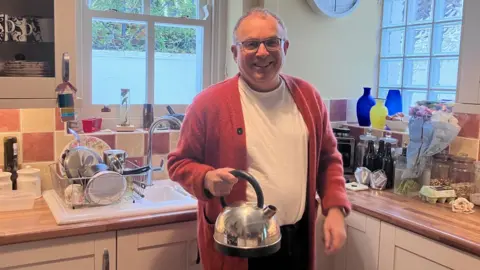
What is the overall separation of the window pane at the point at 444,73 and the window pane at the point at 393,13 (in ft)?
1.14

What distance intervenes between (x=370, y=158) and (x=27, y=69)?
5.40 feet

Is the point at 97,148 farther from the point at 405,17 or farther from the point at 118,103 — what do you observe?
the point at 405,17

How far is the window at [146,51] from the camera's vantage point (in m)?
2.45

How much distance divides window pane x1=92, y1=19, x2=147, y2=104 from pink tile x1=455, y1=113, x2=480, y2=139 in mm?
1568

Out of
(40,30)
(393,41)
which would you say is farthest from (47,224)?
(393,41)

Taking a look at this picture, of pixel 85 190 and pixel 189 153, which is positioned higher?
pixel 189 153

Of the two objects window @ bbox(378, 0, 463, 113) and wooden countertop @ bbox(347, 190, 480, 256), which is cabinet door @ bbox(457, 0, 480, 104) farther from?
window @ bbox(378, 0, 463, 113)

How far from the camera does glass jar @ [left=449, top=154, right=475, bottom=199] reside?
218cm

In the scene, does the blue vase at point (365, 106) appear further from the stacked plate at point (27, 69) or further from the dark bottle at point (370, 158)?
the stacked plate at point (27, 69)

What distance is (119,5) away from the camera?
2.48 metres

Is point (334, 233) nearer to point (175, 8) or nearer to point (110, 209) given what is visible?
point (110, 209)

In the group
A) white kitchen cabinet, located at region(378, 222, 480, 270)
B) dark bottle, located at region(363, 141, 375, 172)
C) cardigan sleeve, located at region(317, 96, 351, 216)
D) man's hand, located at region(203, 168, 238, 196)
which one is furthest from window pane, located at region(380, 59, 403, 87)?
man's hand, located at region(203, 168, 238, 196)

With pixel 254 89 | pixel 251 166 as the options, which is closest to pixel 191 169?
pixel 251 166

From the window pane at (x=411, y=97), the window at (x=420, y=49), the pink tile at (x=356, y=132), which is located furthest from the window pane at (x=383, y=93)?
the pink tile at (x=356, y=132)
